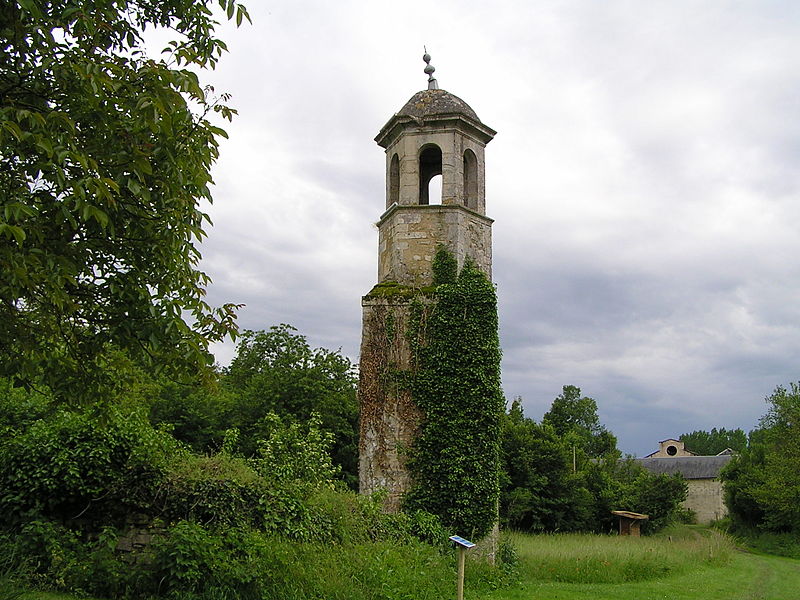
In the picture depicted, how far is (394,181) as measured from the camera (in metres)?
16.6

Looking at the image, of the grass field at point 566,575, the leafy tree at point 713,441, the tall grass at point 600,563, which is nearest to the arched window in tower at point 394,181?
the grass field at point 566,575

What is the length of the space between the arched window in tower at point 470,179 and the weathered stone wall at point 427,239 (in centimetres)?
56

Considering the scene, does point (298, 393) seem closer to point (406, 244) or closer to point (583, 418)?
point (406, 244)

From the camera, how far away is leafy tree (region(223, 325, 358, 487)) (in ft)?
82.6

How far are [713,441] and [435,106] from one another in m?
100

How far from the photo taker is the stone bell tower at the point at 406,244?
46.0 ft

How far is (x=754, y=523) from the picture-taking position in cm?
3362

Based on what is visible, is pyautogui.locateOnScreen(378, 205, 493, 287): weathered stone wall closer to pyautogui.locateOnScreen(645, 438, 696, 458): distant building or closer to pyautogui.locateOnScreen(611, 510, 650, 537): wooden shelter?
pyautogui.locateOnScreen(611, 510, 650, 537): wooden shelter

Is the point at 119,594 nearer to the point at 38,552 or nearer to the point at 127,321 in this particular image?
the point at 38,552

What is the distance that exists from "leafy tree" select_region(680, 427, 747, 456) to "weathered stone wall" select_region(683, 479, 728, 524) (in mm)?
47027

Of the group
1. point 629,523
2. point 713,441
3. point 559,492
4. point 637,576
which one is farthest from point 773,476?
point 713,441

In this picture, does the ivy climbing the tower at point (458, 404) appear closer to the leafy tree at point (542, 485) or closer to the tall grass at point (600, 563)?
the tall grass at point (600, 563)

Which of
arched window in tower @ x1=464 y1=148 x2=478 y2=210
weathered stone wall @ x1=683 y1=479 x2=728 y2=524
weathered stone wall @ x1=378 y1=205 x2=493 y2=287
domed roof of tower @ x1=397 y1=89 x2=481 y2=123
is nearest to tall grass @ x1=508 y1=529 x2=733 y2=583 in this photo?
weathered stone wall @ x1=378 y1=205 x2=493 y2=287

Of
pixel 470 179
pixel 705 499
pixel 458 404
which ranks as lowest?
pixel 705 499
